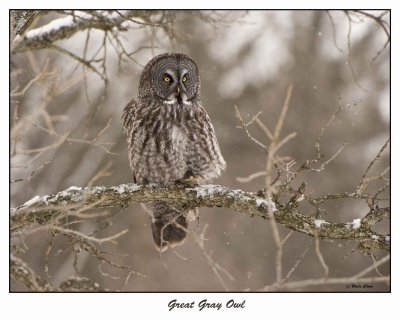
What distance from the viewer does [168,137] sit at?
5188 mm

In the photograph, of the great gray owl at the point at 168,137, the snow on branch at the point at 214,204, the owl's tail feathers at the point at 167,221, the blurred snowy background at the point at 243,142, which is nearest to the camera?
the snow on branch at the point at 214,204

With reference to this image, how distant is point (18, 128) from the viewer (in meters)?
2.95

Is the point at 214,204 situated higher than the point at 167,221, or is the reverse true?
the point at 167,221

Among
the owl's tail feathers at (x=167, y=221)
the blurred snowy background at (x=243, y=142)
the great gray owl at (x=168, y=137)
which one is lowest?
the owl's tail feathers at (x=167, y=221)

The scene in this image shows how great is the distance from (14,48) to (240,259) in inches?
456

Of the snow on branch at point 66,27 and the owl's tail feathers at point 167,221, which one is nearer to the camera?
the snow on branch at point 66,27

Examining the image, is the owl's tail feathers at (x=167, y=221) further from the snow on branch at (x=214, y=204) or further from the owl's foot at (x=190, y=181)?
the snow on branch at (x=214, y=204)

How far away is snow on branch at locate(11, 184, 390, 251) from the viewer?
4.14 meters

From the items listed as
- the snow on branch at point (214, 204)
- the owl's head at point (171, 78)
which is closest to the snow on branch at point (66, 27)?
the snow on branch at point (214, 204)

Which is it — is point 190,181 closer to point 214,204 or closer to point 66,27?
point 214,204

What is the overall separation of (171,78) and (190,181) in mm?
1222

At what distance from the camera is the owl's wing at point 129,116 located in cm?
543

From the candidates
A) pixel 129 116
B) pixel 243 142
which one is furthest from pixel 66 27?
pixel 243 142

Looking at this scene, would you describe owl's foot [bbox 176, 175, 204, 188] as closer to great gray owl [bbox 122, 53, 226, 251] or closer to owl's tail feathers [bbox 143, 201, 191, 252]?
great gray owl [bbox 122, 53, 226, 251]
